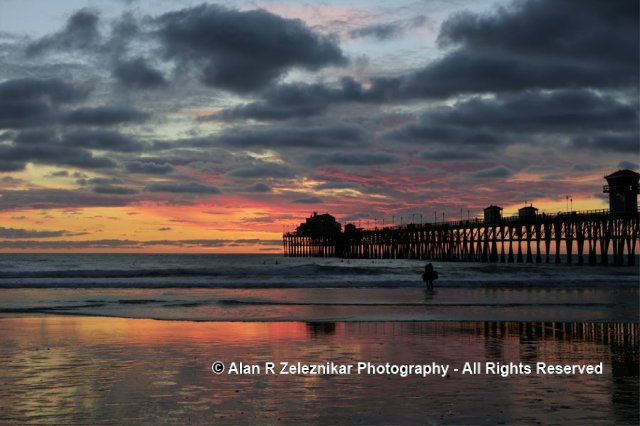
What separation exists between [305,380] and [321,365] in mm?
1259

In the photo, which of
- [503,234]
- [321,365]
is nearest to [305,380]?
[321,365]

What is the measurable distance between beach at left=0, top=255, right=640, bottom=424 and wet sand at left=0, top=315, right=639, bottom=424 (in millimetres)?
35

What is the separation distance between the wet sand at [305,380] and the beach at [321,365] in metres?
0.03

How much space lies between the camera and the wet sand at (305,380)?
8.09 metres

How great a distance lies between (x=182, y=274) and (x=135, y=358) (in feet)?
156

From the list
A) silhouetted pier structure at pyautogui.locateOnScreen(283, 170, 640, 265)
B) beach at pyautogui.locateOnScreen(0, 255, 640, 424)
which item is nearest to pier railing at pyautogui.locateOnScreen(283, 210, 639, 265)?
silhouetted pier structure at pyautogui.locateOnScreen(283, 170, 640, 265)

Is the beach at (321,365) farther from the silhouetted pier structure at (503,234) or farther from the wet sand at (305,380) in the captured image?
the silhouetted pier structure at (503,234)

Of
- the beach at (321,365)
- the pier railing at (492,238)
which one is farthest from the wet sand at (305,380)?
the pier railing at (492,238)

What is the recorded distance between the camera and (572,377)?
33.9 feet

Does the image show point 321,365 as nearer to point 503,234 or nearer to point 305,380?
point 305,380

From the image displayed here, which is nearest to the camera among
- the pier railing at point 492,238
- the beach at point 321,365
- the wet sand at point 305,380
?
the wet sand at point 305,380

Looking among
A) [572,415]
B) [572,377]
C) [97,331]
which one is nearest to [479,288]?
[97,331]

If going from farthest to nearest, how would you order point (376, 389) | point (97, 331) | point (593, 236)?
point (593, 236), point (97, 331), point (376, 389)

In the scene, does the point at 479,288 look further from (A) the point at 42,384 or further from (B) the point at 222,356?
(A) the point at 42,384
